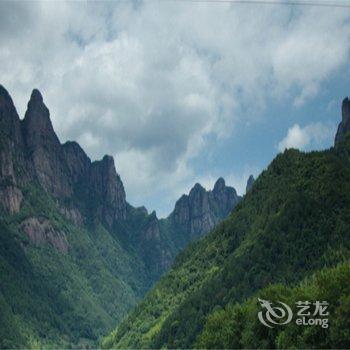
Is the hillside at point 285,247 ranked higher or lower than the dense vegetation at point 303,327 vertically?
A: higher

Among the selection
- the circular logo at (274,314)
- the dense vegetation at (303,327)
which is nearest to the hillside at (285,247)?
the dense vegetation at (303,327)

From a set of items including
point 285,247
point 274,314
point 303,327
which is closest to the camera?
point 303,327

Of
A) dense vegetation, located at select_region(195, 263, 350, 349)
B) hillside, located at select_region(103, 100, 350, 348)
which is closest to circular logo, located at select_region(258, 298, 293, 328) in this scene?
dense vegetation, located at select_region(195, 263, 350, 349)

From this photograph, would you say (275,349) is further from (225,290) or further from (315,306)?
(225,290)

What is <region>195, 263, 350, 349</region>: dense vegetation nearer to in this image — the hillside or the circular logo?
the circular logo

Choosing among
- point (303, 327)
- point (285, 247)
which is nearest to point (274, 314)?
point (303, 327)

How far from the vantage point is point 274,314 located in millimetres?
79000

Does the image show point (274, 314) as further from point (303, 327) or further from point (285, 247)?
point (285, 247)

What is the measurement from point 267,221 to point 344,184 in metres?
25.6

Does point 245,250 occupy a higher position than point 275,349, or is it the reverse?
point 245,250

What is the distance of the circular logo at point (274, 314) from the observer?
74.4 m

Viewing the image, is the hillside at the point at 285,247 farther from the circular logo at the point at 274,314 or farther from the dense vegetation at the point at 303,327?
the circular logo at the point at 274,314

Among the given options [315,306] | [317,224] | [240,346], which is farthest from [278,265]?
[315,306]

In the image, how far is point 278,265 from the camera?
553ft
